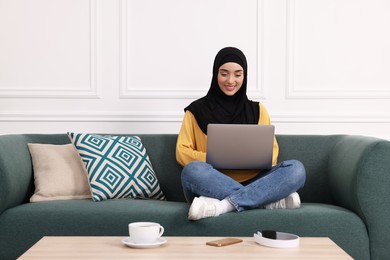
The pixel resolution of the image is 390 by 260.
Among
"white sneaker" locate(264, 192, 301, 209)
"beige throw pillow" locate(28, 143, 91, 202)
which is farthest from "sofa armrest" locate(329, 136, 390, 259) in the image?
"beige throw pillow" locate(28, 143, 91, 202)

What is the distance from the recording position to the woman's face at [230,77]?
3090 millimetres

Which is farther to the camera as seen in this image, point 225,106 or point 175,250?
point 225,106

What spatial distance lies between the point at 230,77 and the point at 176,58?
1.72 feet

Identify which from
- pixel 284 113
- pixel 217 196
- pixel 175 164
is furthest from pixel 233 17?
pixel 217 196

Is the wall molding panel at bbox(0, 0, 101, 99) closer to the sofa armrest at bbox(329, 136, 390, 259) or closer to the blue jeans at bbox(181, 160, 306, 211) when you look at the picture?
the blue jeans at bbox(181, 160, 306, 211)

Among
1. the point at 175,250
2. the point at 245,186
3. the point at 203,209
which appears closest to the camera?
the point at 175,250

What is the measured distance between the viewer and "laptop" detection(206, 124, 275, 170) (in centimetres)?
253

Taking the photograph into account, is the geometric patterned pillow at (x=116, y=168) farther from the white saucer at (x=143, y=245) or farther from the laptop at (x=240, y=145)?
the white saucer at (x=143, y=245)

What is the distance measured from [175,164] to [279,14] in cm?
121

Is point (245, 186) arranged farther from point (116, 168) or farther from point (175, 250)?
point (175, 250)

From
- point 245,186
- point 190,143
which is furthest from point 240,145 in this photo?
point 190,143

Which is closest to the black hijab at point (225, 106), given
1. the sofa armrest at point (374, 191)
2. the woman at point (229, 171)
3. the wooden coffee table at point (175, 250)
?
the woman at point (229, 171)

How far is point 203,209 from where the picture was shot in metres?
2.35

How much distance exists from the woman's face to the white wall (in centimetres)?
35
